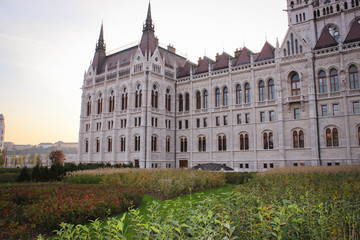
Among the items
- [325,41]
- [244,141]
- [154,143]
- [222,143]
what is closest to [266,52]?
[325,41]

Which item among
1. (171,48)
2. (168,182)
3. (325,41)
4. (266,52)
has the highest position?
(171,48)

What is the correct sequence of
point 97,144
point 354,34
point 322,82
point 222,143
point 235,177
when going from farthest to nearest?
point 97,144 < point 222,143 < point 322,82 < point 354,34 < point 235,177

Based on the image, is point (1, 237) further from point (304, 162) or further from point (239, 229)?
point (304, 162)

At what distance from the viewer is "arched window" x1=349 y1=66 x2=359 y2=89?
109 feet

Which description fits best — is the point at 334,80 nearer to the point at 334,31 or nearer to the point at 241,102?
the point at 334,31

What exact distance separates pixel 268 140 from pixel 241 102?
724 cm

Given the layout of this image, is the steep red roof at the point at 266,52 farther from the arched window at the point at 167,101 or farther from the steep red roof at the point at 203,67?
the arched window at the point at 167,101

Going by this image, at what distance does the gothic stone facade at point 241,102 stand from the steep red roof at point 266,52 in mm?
156

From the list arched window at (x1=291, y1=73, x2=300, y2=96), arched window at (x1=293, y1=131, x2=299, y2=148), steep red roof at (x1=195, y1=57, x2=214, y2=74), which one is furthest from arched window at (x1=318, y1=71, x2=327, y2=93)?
steep red roof at (x1=195, y1=57, x2=214, y2=74)

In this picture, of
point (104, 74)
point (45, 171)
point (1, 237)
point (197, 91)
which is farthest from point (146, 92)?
point (1, 237)

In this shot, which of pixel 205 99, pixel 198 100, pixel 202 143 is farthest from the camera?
pixel 198 100

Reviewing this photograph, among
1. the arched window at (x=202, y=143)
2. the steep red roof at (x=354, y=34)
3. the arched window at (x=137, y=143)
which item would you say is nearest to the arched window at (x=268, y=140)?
the arched window at (x=202, y=143)

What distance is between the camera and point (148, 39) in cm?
4778

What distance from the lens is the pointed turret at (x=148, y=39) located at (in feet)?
154
